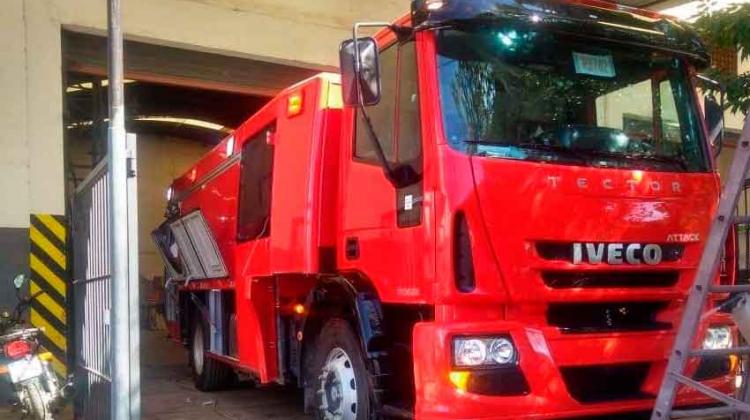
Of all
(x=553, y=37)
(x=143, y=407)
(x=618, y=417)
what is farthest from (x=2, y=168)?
(x=618, y=417)

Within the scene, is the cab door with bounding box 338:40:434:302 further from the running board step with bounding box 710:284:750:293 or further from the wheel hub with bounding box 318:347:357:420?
the running board step with bounding box 710:284:750:293

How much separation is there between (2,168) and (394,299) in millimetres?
6092

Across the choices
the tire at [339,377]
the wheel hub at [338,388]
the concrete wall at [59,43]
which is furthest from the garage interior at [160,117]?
the wheel hub at [338,388]

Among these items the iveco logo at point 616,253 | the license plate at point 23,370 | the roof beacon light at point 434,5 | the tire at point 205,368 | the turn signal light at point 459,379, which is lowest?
the tire at point 205,368

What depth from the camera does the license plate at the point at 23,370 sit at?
252 inches

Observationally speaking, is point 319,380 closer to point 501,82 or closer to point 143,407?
point 501,82

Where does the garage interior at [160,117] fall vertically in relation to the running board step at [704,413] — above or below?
above

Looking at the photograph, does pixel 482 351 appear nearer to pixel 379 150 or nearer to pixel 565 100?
pixel 379 150

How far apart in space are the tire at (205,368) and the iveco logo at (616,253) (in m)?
5.69

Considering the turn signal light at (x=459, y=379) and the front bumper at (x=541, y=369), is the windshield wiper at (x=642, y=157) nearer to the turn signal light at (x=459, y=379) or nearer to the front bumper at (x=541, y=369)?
the front bumper at (x=541, y=369)

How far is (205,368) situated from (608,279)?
6.07 metres

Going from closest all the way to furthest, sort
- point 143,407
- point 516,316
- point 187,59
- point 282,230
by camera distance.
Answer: point 516,316
point 282,230
point 143,407
point 187,59

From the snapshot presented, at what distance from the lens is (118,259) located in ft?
16.3

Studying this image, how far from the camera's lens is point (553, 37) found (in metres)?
Answer: 4.86
